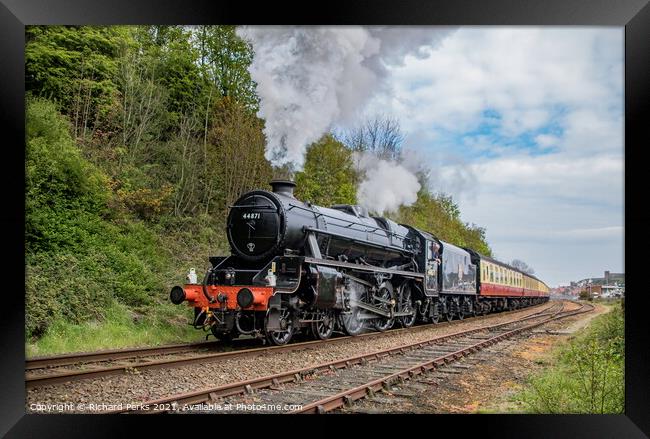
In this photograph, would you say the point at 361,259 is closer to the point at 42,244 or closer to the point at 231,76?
the point at 231,76

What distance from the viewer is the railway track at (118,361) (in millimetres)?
6055

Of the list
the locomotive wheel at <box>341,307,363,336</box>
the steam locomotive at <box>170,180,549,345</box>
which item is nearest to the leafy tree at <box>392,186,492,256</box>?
the steam locomotive at <box>170,180,549,345</box>

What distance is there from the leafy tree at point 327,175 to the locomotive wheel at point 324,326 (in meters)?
2.44

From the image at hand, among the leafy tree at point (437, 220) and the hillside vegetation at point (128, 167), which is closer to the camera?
the hillside vegetation at point (128, 167)

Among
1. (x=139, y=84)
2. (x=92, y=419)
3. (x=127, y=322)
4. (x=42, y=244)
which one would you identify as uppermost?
(x=139, y=84)

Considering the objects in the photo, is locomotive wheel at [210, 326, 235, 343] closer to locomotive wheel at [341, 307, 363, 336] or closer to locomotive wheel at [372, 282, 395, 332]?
locomotive wheel at [341, 307, 363, 336]

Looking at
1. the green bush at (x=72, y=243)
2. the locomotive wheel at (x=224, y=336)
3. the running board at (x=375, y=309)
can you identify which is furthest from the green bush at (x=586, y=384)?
the green bush at (x=72, y=243)

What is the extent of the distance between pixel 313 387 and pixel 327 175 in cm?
579

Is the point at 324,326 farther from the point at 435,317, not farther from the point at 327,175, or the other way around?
the point at 435,317

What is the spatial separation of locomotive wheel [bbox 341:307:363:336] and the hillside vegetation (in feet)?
9.51
